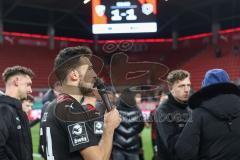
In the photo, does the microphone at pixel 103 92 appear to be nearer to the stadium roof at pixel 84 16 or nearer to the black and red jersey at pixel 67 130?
the black and red jersey at pixel 67 130

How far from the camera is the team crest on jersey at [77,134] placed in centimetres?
252

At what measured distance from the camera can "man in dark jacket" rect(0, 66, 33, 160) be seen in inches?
135

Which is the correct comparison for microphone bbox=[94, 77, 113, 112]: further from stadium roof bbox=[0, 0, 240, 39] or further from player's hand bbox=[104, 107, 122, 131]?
stadium roof bbox=[0, 0, 240, 39]

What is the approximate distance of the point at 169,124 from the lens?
3.80 metres

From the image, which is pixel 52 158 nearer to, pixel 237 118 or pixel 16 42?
pixel 237 118

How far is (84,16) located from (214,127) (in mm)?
22430

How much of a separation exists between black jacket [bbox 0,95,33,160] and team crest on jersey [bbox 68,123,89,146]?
43.1 inches

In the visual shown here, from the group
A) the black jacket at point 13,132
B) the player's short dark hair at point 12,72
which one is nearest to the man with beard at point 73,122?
the black jacket at point 13,132

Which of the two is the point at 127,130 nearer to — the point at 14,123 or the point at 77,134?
the point at 14,123

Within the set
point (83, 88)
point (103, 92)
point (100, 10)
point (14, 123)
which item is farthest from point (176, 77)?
point (100, 10)

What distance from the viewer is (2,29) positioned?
2319 centimetres

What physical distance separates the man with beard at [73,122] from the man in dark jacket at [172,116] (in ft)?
3.97

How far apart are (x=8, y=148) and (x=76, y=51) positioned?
1.26 m

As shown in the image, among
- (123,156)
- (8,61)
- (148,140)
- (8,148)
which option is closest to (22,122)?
(8,148)
